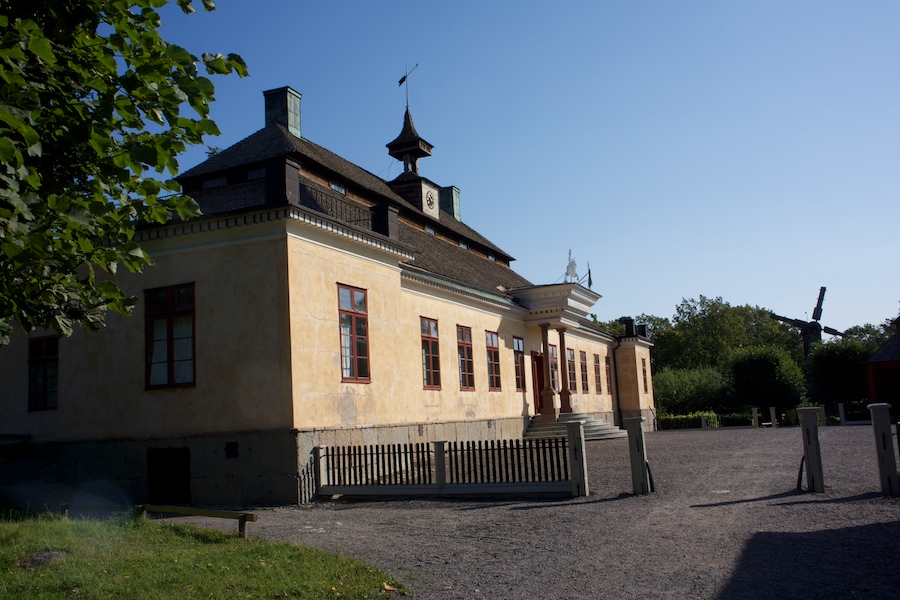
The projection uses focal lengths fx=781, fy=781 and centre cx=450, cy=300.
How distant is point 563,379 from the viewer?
2831 cm

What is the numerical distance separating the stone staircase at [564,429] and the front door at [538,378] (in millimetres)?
1061

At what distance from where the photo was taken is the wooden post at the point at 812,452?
38.3 feet

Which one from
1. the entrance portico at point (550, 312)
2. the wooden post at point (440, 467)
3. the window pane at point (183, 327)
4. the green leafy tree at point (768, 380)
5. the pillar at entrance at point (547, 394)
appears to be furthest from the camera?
the green leafy tree at point (768, 380)

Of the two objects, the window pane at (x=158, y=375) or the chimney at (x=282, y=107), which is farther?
the chimney at (x=282, y=107)

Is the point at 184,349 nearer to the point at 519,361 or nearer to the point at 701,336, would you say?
the point at 519,361

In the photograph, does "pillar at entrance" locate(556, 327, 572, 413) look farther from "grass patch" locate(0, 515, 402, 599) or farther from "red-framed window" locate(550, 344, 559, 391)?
"grass patch" locate(0, 515, 402, 599)

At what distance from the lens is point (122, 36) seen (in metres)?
6.94

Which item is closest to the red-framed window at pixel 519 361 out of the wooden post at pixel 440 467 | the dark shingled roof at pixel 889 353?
the wooden post at pixel 440 467

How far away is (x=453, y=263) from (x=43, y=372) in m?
12.5

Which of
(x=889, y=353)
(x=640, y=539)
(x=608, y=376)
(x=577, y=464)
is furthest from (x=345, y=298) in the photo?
(x=889, y=353)

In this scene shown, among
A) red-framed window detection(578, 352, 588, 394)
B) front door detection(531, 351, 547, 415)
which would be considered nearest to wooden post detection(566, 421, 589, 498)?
front door detection(531, 351, 547, 415)

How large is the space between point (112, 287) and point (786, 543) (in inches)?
283

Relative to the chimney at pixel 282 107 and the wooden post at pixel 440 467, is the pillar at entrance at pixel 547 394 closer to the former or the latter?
the chimney at pixel 282 107

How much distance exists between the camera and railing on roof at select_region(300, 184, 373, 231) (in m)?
16.7
